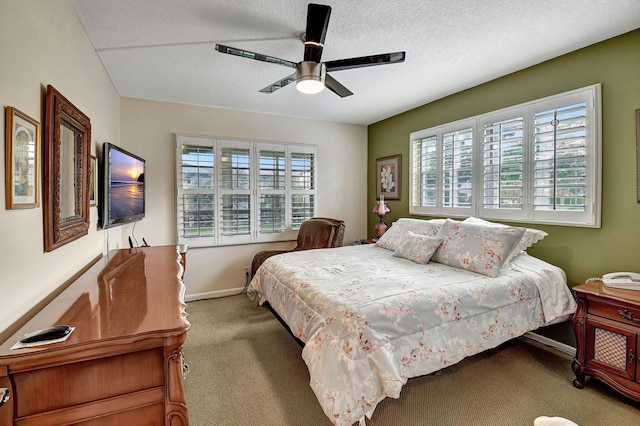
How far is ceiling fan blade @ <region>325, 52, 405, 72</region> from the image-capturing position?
2.10 meters

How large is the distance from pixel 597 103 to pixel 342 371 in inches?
112

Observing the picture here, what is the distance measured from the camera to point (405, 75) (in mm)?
3090

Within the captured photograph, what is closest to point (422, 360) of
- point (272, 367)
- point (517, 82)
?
point (272, 367)

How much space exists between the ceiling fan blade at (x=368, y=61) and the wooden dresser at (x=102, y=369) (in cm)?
185

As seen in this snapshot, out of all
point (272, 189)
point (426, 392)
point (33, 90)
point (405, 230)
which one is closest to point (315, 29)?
point (33, 90)

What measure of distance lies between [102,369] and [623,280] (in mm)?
3023

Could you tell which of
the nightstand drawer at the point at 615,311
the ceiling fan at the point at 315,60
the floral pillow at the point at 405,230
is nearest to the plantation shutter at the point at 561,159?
the nightstand drawer at the point at 615,311

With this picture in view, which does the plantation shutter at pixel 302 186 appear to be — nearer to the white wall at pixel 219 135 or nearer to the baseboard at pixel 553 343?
the white wall at pixel 219 135

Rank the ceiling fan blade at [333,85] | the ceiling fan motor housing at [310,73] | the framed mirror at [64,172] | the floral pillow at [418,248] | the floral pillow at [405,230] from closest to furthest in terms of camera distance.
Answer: the framed mirror at [64,172]
the ceiling fan motor housing at [310,73]
the ceiling fan blade at [333,85]
the floral pillow at [418,248]
the floral pillow at [405,230]

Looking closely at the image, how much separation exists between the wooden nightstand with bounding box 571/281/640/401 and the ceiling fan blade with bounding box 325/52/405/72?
2098 mm

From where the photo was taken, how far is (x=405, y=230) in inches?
138

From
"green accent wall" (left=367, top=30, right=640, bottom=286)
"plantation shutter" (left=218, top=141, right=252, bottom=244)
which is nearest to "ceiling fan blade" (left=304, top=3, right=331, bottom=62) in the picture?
"green accent wall" (left=367, top=30, right=640, bottom=286)

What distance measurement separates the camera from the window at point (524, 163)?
8.27ft

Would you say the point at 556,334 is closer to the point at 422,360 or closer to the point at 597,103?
the point at 422,360
